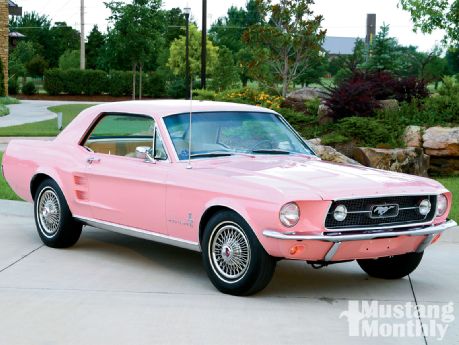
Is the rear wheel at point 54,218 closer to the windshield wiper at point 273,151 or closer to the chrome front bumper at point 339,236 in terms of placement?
the windshield wiper at point 273,151

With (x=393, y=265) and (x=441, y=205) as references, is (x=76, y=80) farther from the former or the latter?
(x=441, y=205)

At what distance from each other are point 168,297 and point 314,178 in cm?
149

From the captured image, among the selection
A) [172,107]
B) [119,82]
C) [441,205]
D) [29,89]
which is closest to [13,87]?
[29,89]

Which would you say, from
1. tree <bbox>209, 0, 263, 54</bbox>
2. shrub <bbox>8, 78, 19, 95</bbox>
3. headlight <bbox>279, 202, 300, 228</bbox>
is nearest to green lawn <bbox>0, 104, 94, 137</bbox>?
headlight <bbox>279, 202, 300, 228</bbox>

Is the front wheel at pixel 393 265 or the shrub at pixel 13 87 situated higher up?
the front wheel at pixel 393 265

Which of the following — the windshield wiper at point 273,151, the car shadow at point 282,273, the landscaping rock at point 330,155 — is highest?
the windshield wiper at point 273,151

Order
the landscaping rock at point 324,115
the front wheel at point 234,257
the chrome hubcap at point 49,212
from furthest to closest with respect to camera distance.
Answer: the landscaping rock at point 324,115
the chrome hubcap at point 49,212
the front wheel at point 234,257

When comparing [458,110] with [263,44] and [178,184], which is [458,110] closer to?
[178,184]

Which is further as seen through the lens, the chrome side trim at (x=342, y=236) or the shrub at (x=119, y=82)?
the shrub at (x=119, y=82)

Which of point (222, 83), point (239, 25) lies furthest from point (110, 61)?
point (239, 25)

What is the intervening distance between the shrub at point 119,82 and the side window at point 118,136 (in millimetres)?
56968

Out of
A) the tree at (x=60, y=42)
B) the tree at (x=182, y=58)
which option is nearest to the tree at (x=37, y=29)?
the tree at (x=60, y=42)

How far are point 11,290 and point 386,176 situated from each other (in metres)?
3.22

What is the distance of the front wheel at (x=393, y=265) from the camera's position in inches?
323
